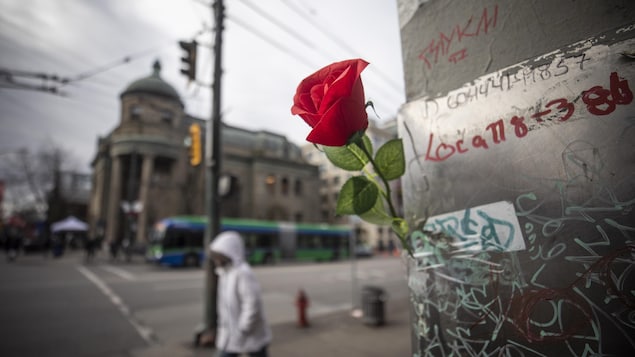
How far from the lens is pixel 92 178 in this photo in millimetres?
38281

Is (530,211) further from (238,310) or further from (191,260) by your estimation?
(191,260)

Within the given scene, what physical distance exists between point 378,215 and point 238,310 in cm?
275

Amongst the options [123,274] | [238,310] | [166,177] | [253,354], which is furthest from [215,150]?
[166,177]

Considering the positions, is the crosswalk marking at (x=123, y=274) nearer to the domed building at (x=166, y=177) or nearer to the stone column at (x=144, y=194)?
the domed building at (x=166, y=177)

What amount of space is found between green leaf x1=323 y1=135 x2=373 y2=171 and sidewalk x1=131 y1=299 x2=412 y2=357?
470 centimetres

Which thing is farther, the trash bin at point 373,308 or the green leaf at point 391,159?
the trash bin at point 373,308

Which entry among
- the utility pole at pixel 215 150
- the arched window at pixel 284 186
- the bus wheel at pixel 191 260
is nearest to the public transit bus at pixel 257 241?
the bus wheel at pixel 191 260

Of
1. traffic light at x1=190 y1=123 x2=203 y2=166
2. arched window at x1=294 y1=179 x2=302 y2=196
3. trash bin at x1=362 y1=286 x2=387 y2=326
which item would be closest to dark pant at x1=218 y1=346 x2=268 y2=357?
trash bin at x1=362 y1=286 x2=387 y2=326

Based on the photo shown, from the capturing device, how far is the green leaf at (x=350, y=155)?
82 centimetres

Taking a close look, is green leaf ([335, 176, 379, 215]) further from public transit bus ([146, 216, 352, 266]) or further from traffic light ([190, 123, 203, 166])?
public transit bus ([146, 216, 352, 266])

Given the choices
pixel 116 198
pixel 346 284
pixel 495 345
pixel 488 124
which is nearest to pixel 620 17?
pixel 488 124

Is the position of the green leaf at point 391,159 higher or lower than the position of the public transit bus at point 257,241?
higher

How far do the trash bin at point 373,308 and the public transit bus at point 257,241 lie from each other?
11.9 meters

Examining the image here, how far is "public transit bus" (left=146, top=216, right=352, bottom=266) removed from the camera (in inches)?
651
